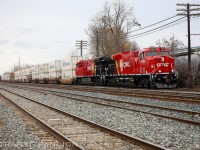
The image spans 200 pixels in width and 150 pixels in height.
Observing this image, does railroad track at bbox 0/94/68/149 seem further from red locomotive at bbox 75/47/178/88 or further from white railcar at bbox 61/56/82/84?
white railcar at bbox 61/56/82/84

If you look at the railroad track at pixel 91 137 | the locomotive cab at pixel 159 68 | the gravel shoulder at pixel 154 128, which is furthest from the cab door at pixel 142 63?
the railroad track at pixel 91 137

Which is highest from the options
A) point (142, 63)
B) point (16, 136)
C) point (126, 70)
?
point (142, 63)

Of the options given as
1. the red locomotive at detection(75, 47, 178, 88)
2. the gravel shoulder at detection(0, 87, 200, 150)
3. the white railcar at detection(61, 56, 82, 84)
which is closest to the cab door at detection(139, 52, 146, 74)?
the red locomotive at detection(75, 47, 178, 88)

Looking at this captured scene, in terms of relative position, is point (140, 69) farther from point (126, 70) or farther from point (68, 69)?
point (68, 69)

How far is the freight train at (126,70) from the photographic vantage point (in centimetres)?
2359

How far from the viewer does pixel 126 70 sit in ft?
88.3

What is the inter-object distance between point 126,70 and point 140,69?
2.51 m

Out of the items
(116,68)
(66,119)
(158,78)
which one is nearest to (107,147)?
(66,119)

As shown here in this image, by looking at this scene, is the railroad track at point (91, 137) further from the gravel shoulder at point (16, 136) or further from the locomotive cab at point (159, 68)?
the locomotive cab at point (159, 68)

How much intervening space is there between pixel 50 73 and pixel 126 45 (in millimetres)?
20695

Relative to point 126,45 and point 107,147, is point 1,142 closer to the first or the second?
point 107,147

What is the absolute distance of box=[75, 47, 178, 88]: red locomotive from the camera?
23531mm

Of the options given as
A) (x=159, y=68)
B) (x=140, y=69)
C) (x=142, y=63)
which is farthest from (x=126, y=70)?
(x=159, y=68)

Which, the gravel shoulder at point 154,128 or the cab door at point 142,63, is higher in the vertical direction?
the cab door at point 142,63
